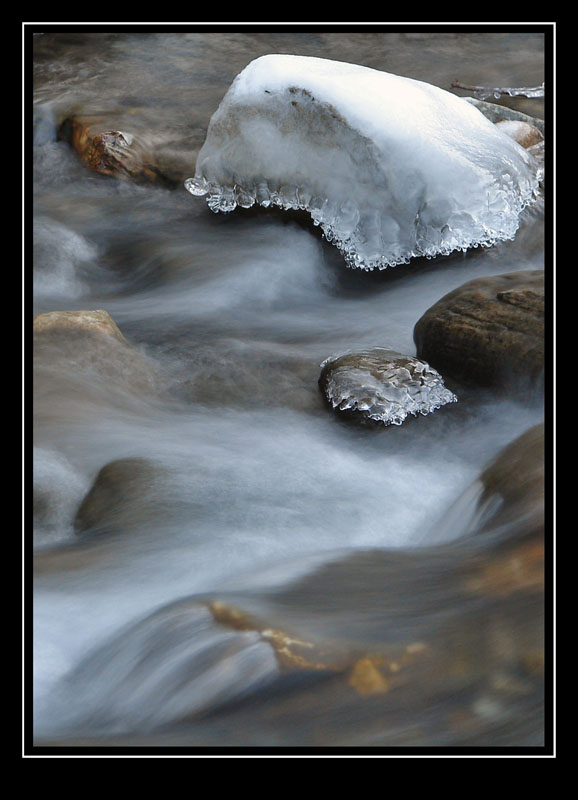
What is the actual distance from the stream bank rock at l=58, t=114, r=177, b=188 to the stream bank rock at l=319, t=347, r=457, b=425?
283 cm

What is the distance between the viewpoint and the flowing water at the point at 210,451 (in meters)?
1.90

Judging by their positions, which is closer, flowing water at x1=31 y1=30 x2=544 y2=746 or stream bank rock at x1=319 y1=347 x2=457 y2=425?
flowing water at x1=31 y1=30 x2=544 y2=746

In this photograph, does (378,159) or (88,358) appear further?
(378,159)

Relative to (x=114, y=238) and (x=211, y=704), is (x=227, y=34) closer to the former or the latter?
(x=114, y=238)

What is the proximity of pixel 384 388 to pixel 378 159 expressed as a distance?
5.50ft

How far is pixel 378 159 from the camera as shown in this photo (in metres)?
4.54

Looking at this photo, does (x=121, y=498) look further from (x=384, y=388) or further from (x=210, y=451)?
(x=384, y=388)

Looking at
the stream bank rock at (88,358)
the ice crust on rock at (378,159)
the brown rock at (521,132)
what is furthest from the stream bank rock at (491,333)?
the brown rock at (521,132)

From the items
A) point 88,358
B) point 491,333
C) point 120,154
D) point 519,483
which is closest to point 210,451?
point 88,358

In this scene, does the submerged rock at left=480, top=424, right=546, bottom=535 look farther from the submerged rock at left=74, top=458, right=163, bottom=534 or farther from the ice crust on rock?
the ice crust on rock

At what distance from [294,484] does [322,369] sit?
2.85ft

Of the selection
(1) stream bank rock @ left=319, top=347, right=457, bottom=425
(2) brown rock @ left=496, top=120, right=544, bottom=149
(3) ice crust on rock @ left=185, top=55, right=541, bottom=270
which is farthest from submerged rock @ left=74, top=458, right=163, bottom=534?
(2) brown rock @ left=496, top=120, right=544, bottom=149

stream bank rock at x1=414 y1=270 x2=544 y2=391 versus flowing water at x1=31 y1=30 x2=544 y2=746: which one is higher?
stream bank rock at x1=414 y1=270 x2=544 y2=391

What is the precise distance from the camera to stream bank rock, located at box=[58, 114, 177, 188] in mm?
5863
